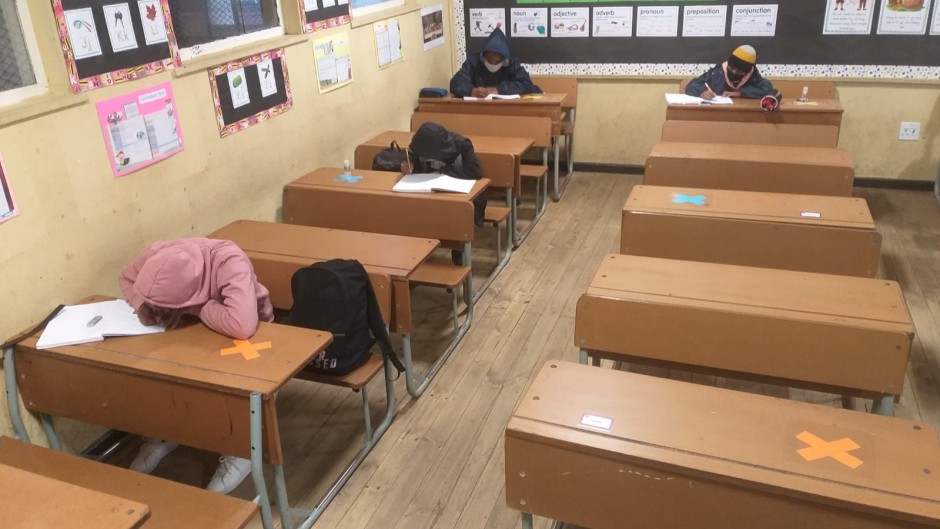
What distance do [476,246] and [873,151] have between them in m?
3.04

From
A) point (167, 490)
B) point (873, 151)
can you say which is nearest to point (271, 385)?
point (167, 490)

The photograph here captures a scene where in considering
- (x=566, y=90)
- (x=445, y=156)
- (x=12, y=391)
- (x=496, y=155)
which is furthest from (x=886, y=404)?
(x=566, y=90)

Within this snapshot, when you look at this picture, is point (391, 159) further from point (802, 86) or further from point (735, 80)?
point (802, 86)

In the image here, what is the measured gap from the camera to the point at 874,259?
2672 millimetres

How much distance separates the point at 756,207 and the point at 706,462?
171 cm

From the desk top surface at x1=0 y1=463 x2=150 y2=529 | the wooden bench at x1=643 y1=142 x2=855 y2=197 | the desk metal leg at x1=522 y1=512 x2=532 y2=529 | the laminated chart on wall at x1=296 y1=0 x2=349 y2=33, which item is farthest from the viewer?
the laminated chart on wall at x1=296 y1=0 x2=349 y2=33

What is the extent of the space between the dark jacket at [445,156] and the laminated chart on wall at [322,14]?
82 centimetres

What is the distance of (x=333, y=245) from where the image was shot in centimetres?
286

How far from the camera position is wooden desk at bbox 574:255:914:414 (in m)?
1.99

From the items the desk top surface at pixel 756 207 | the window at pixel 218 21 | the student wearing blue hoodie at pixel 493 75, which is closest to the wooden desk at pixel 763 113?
the student wearing blue hoodie at pixel 493 75

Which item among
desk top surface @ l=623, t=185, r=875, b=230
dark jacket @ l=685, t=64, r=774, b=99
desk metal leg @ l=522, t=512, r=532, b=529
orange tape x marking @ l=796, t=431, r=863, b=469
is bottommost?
desk metal leg @ l=522, t=512, r=532, b=529

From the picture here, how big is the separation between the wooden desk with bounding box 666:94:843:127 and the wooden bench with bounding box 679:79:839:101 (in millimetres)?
277

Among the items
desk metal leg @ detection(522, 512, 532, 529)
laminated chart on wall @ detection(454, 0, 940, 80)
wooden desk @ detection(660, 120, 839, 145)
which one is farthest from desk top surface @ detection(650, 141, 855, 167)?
desk metal leg @ detection(522, 512, 532, 529)

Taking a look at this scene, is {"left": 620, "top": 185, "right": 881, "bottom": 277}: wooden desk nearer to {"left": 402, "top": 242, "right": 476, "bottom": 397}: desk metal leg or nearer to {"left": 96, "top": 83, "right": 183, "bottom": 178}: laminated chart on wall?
{"left": 402, "top": 242, "right": 476, "bottom": 397}: desk metal leg
